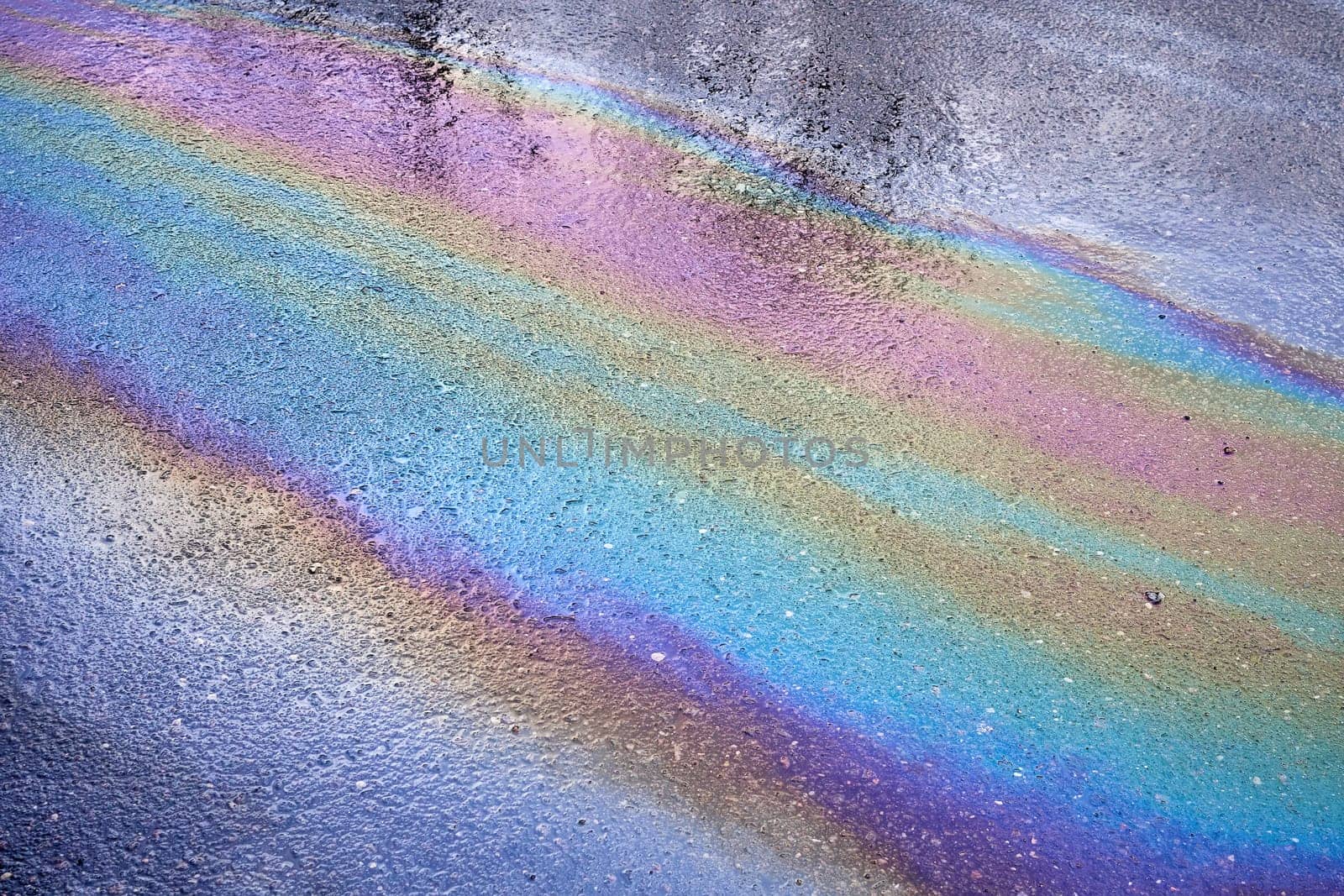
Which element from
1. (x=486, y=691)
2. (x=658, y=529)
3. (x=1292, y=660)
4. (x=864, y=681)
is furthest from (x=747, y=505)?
(x=1292, y=660)

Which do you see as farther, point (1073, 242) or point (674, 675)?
point (1073, 242)

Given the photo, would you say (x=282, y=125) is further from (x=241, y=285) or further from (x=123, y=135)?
(x=241, y=285)

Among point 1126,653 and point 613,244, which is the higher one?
point 613,244

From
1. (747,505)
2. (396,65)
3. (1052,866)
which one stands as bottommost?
(1052,866)

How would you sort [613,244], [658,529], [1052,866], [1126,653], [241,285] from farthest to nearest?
1. [613,244]
2. [241,285]
3. [658,529]
4. [1126,653]
5. [1052,866]

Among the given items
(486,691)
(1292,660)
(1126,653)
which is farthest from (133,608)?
(1292,660)

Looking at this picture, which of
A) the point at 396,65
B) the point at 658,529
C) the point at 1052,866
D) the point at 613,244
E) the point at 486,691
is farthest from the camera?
the point at 396,65
